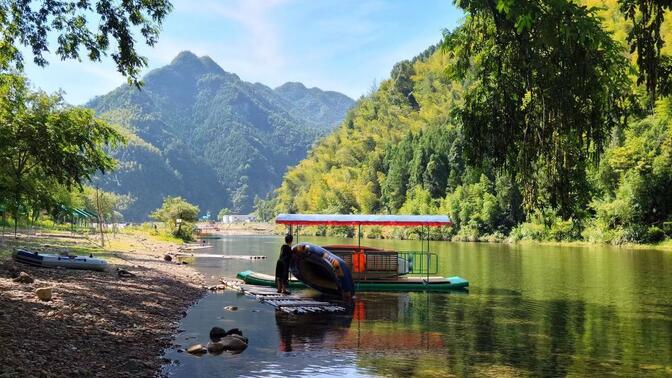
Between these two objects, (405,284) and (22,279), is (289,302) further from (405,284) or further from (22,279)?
(22,279)

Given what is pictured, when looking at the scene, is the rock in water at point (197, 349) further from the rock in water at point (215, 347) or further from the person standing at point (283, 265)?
the person standing at point (283, 265)

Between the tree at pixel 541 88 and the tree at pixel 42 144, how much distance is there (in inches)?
696

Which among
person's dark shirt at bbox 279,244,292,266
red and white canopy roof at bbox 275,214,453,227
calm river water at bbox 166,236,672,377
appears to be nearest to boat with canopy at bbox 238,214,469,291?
red and white canopy roof at bbox 275,214,453,227

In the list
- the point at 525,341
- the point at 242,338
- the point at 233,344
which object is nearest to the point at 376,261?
the point at 525,341

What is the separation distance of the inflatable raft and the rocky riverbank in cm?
149

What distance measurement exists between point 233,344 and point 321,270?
11.6m

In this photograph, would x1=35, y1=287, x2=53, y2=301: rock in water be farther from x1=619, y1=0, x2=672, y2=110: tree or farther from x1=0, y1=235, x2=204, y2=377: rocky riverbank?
x1=619, y1=0, x2=672, y2=110: tree

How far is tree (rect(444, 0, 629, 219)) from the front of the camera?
26.3 feet

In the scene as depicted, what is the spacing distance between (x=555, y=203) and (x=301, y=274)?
19.0 metres

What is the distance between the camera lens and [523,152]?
9008 millimetres

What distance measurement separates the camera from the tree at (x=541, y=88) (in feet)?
26.3

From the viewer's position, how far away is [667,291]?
2756 cm

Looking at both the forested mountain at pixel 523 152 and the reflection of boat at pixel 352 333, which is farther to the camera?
the reflection of boat at pixel 352 333

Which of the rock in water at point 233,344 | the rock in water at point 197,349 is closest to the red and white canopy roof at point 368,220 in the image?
the rock in water at point 233,344
